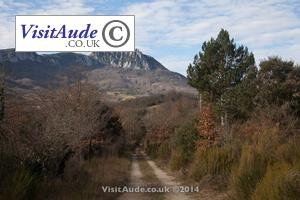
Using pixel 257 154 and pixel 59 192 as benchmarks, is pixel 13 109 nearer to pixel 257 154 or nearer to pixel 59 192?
pixel 59 192

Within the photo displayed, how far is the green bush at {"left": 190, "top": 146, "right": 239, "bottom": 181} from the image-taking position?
18.4m

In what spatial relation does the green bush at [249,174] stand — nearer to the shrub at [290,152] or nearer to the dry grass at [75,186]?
the shrub at [290,152]

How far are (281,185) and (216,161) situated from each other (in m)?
9.47

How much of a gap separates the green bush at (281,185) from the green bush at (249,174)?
161 centimetres

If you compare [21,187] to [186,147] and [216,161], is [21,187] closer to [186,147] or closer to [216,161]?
[216,161]

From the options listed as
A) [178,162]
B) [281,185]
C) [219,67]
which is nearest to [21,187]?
[281,185]

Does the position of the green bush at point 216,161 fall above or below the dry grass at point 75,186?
above

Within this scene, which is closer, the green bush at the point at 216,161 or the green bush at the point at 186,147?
the green bush at the point at 216,161

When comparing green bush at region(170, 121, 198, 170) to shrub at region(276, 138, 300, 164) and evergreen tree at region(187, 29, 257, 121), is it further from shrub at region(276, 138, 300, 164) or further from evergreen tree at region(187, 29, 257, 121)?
shrub at region(276, 138, 300, 164)

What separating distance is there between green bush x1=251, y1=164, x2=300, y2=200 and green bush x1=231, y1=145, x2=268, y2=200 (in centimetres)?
161

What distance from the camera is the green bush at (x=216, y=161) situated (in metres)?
18.4

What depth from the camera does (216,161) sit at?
1959 cm

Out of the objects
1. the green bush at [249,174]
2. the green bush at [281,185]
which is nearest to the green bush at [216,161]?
the green bush at [249,174]

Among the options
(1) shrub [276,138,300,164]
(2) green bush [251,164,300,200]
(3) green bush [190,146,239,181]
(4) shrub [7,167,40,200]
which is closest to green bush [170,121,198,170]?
(3) green bush [190,146,239,181]
